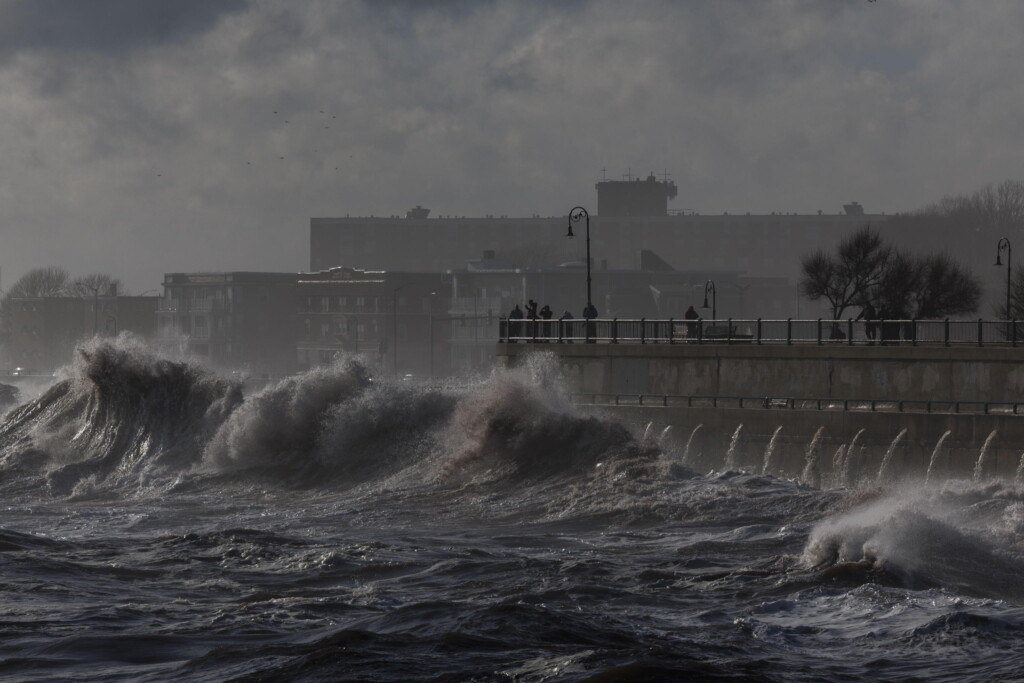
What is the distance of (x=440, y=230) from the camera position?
161 m

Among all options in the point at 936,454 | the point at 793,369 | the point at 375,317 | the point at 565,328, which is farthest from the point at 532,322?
the point at 375,317

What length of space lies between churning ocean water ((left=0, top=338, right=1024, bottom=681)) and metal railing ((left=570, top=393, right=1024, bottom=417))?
4.21 m

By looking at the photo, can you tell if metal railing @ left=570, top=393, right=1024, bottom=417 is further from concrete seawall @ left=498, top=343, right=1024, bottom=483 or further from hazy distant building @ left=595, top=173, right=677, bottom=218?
hazy distant building @ left=595, top=173, right=677, bottom=218

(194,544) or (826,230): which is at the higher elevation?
(826,230)

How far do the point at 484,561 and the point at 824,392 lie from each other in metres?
16.5

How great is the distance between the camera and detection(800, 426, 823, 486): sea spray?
31.6 metres

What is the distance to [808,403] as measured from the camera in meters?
33.8

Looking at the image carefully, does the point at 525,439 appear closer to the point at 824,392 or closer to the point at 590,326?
the point at 824,392

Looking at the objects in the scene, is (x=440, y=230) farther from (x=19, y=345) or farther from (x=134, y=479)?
(x=134, y=479)

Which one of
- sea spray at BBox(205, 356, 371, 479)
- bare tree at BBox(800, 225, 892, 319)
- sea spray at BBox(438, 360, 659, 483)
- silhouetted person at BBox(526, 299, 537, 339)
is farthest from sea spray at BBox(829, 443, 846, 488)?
bare tree at BBox(800, 225, 892, 319)

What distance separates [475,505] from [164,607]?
9.81 metres

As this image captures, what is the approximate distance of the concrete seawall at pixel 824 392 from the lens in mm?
30203

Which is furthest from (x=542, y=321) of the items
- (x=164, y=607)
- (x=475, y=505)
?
(x=164, y=607)

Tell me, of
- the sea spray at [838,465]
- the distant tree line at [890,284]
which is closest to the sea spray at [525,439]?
the sea spray at [838,465]
